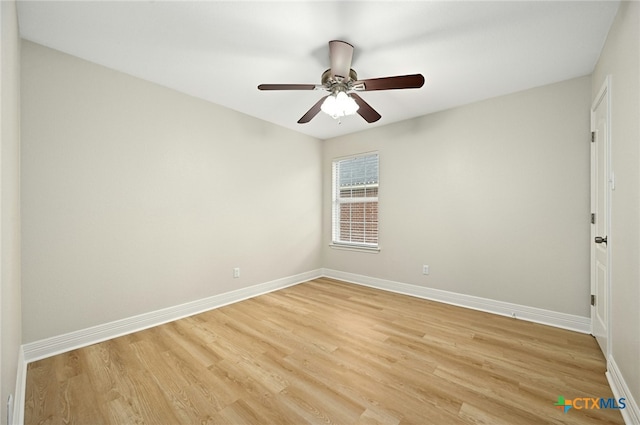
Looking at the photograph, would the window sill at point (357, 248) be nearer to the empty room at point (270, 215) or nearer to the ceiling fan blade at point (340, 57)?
the empty room at point (270, 215)

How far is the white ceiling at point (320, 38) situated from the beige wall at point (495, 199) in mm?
438

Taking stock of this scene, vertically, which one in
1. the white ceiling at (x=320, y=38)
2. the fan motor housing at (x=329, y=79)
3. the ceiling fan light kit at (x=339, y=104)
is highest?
the white ceiling at (x=320, y=38)

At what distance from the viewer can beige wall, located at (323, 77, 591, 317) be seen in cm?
258

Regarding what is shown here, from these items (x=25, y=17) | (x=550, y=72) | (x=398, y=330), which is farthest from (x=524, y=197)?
(x=25, y=17)

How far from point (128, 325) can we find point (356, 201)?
3420 millimetres

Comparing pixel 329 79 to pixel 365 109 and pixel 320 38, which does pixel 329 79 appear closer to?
pixel 320 38

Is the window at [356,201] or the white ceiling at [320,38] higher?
the white ceiling at [320,38]

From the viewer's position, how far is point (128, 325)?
2.50 metres

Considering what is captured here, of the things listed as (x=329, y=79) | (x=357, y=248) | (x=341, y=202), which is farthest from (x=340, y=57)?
(x=357, y=248)

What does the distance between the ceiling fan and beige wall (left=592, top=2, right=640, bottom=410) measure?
46.2 inches

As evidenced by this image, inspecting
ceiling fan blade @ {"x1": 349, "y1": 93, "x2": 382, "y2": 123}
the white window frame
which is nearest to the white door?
ceiling fan blade @ {"x1": 349, "y1": 93, "x2": 382, "y2": 123}

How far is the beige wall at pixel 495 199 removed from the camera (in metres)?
2.58

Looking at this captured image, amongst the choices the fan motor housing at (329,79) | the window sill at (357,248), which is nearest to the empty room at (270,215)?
the fan motor housing at (329,79)

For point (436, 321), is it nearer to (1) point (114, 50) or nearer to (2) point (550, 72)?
(2) point (550, 72)
